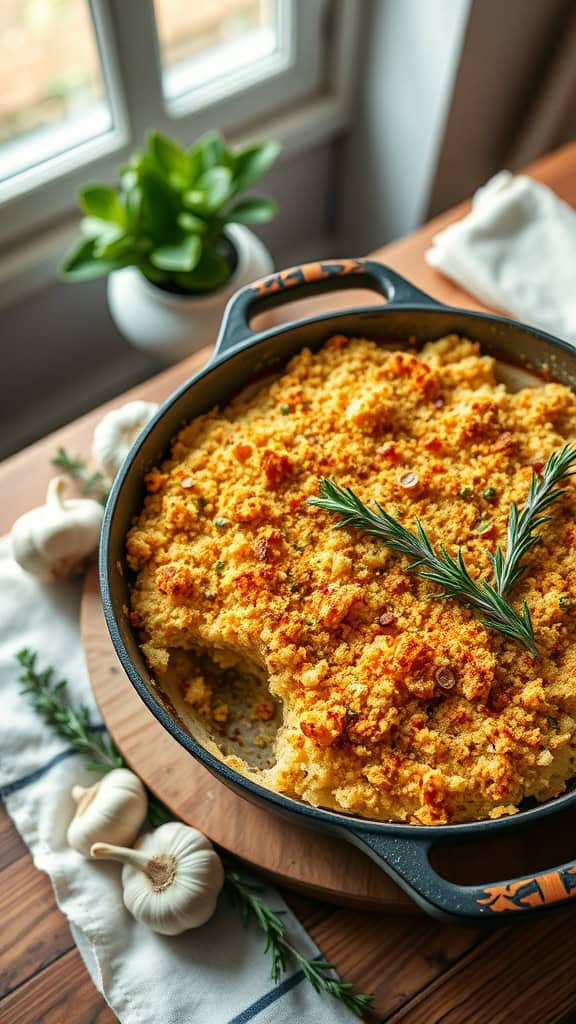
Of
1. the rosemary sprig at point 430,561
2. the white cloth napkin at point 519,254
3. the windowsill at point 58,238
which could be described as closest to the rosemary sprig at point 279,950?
the rosemary sprig at point 430,561

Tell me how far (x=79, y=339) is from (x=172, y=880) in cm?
130

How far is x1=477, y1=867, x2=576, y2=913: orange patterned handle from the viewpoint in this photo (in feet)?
2.65

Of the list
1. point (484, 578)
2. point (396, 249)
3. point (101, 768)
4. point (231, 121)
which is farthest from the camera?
point (231, 121)

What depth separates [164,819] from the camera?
1.06 meters

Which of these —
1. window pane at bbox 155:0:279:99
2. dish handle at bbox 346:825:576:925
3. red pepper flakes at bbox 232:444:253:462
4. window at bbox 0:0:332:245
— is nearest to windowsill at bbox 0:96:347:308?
window at bbox 0:0:332:245

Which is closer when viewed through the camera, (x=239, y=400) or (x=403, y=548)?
(x=403, y=548)

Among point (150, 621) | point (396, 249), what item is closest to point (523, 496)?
point (150, 621)

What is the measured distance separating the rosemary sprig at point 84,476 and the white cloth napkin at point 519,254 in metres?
0.60

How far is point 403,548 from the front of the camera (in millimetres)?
991

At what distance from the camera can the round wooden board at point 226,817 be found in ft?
3.22

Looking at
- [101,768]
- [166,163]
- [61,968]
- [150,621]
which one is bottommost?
[61,968]

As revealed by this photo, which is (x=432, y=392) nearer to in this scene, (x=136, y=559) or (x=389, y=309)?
(x=389, y=309)

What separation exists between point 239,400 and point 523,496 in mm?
369

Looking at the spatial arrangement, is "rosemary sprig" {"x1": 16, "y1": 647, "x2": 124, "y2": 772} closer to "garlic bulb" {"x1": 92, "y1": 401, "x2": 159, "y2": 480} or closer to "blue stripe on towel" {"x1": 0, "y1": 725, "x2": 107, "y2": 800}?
"blue stripe on towel" {"x1": 0, "y1": 725, "x2": 107, "y2": 800}
